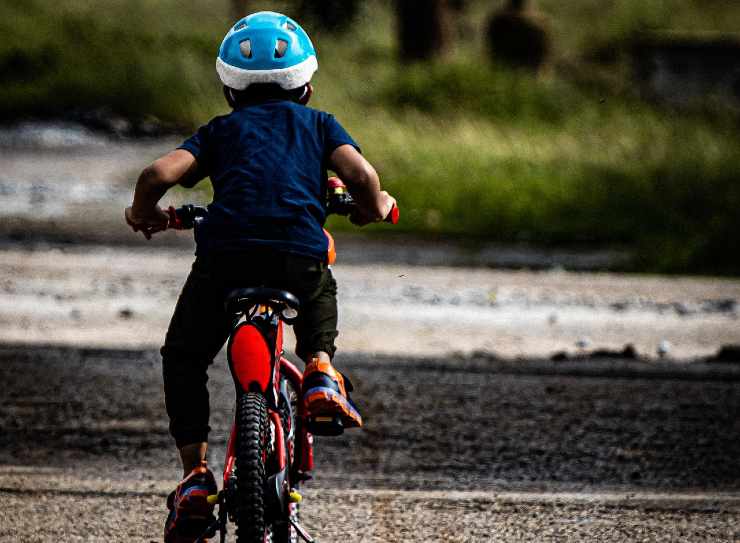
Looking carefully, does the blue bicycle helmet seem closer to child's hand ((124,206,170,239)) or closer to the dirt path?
child's hand ((124,206,170,239))

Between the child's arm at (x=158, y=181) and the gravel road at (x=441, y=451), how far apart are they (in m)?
1.16

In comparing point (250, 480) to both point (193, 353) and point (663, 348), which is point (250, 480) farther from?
point (663, 348)

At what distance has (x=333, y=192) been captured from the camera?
13.7 feet

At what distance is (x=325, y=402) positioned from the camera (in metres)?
3.89

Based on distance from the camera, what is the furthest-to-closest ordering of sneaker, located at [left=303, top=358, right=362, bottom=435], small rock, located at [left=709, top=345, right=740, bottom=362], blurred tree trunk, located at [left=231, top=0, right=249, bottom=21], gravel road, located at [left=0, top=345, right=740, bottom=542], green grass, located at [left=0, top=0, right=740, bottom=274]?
blurred tree trunk, located at [left=231, top=0, right=249, bottom=21]
green grass, located at [left=0, top=0, right=740, bottom=274]
small rock, located at [left=709, top=345, right=740, bottom=362]
gravel road, located at [left=0, top=345, right=740, bottom=542]
sneaker, located at [left=303, top=358, right=362, bottom=435]

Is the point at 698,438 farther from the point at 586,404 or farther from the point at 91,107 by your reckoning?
the point at 91,107

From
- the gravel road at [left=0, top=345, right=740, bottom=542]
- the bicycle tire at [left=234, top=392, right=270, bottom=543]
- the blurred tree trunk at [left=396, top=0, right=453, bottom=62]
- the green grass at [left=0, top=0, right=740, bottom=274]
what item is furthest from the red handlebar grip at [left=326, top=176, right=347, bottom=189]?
the blurred tree trunk at [left=396, top=0, right=453, bottom=62]

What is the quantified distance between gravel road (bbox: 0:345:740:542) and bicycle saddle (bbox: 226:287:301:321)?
1.15 m

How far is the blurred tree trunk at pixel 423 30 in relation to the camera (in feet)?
81.1

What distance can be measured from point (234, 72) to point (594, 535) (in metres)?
1.97

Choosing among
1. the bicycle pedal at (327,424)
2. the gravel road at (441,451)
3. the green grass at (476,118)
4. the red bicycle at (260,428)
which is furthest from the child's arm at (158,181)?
the green grass at (476,118)

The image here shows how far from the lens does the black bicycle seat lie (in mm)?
3799

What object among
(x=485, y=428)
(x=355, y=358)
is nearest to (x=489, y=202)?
(x=355, y=358)

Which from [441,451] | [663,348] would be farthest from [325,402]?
[663,348]
